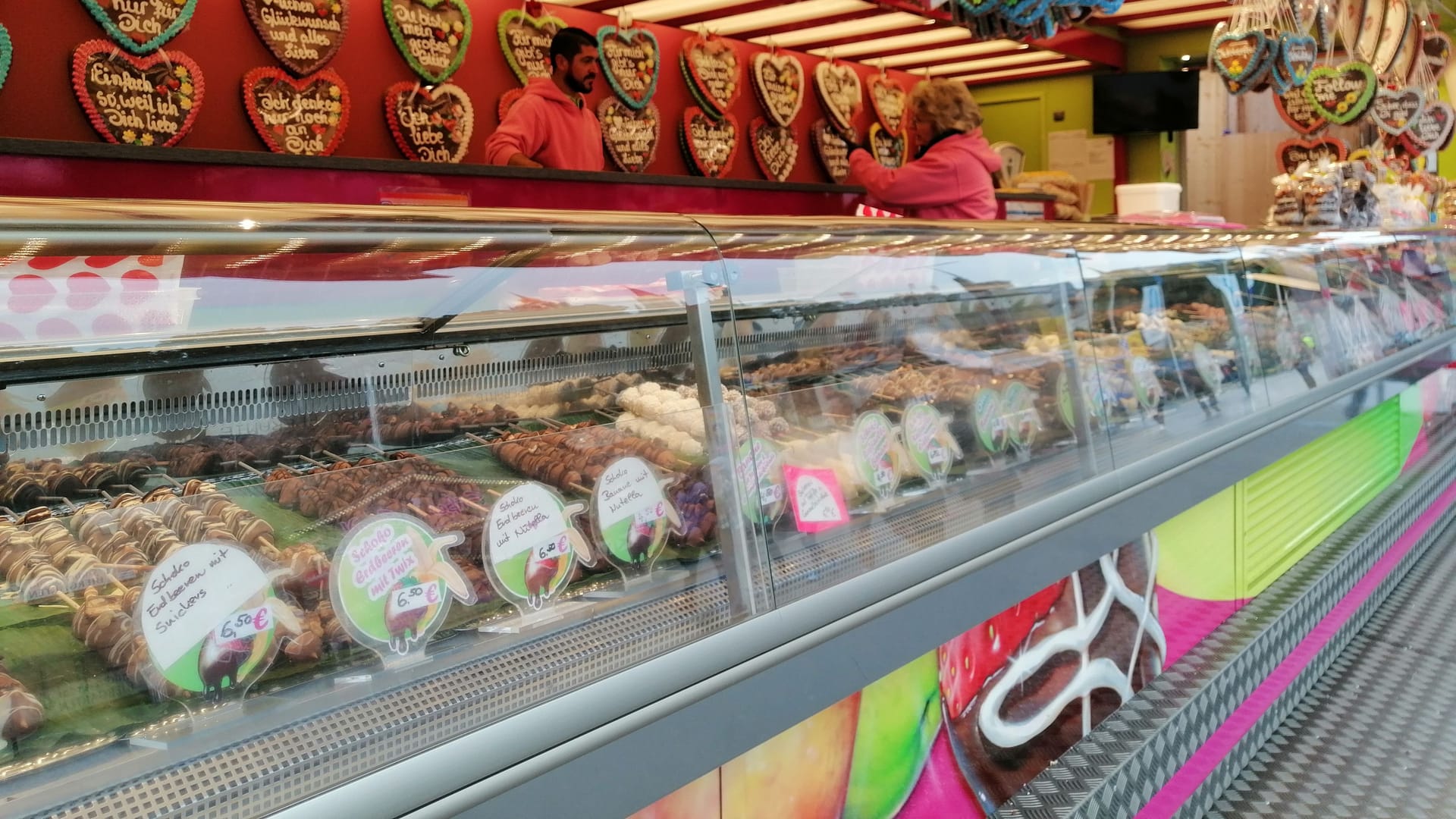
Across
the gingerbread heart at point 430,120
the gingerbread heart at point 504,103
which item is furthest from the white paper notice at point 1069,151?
the gingerbread heart at point 430,120

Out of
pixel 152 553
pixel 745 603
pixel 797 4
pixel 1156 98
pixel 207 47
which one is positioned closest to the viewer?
pixel 152 553

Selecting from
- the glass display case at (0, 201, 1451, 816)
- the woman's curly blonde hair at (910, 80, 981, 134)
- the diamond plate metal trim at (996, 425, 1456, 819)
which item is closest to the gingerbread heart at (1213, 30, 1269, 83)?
the woman's curly blonde hair at (910, 80, 981, 134)

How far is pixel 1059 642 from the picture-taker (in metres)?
1.98

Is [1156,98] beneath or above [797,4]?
beneath

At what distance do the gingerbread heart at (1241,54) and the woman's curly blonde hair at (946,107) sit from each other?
1.80m

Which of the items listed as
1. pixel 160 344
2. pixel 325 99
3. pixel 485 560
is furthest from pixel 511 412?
pixel 325 99

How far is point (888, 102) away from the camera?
895 centimetres

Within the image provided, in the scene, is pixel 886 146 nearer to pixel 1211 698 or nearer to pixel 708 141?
pixel 708 141

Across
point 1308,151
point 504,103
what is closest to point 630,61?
point 504,103

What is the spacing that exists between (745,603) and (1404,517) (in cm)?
332

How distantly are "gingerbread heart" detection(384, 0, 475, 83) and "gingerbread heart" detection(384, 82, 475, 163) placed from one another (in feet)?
0.33

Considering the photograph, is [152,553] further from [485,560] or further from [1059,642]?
[1059,642]

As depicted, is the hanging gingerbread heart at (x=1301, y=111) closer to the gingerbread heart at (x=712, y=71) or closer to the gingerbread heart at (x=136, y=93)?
the gingerbread heart at (x=712, y=71)

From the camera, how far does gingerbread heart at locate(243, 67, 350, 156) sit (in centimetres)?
498
